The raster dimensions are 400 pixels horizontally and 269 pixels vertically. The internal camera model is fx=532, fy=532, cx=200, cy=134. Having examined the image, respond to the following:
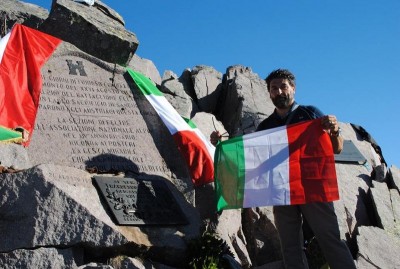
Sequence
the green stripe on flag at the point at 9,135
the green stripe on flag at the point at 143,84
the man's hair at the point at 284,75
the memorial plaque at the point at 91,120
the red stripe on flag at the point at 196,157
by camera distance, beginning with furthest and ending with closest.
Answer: the green stripe on flag at the point at 143,84
the red stripe on flag at the point at 196,157
the memorial plaque at the point at 91,120
the green stripe on flag at the point at 9,135
the man's hair at the point at 284,75

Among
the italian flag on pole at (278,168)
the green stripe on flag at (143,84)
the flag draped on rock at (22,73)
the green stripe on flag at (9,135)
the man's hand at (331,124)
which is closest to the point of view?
the man's hand at (331,124)

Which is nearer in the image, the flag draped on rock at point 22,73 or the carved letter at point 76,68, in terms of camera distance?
the flag draped on rock at point 22,73

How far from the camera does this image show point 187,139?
25.8 ft

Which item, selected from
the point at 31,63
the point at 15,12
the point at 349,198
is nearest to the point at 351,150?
the point at 349,198

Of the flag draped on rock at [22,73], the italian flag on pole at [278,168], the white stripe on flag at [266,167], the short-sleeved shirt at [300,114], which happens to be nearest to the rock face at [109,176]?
the flag draped on rock at [22,73]

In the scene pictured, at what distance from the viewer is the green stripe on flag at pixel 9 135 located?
663 centimetres

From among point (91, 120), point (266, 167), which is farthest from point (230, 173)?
point (91, 120)

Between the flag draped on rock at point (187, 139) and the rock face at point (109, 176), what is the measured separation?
0.11m

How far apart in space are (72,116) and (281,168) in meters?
2.99

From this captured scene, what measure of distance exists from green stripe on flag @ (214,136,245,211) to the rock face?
43 cm

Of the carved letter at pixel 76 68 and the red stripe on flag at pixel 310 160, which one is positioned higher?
the carved letter at pixel 76 68

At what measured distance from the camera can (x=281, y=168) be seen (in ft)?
21.4

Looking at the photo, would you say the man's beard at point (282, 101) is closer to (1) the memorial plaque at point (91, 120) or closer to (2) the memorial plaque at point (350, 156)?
(1) the memorial plaque at point (91, 120)

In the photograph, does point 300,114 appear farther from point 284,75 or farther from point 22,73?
point 22,73
